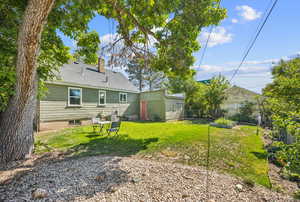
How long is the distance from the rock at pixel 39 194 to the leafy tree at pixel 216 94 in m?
14.8

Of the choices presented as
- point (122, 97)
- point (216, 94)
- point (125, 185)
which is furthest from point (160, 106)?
point (125, 185)

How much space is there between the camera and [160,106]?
13.9 m

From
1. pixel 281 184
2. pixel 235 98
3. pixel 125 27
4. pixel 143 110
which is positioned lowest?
pixel 281 184

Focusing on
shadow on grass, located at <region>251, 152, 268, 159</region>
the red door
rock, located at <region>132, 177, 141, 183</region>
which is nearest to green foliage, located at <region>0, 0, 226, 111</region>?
rock, located at <region>132, 177, 141, 183</region>

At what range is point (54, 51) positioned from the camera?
513cm

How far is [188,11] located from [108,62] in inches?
149

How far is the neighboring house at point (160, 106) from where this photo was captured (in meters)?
13.7

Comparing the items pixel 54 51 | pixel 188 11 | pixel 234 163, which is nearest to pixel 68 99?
pixel 54 51

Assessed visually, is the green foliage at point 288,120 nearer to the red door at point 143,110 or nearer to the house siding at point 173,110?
the house siding at point 173,110

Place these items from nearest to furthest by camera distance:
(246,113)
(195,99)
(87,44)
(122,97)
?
(87,44) → (246,113) → (122,97) → (195,99)

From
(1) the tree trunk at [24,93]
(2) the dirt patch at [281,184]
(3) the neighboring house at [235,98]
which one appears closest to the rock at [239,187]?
(2) the dirt patch at [281,184]

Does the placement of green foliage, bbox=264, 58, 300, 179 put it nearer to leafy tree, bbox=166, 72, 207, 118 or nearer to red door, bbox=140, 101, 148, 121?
leafy tree, bbox=166, 72, 207, 118

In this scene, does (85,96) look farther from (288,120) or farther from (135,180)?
(288,120)

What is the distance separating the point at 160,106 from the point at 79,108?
7.42 metres
